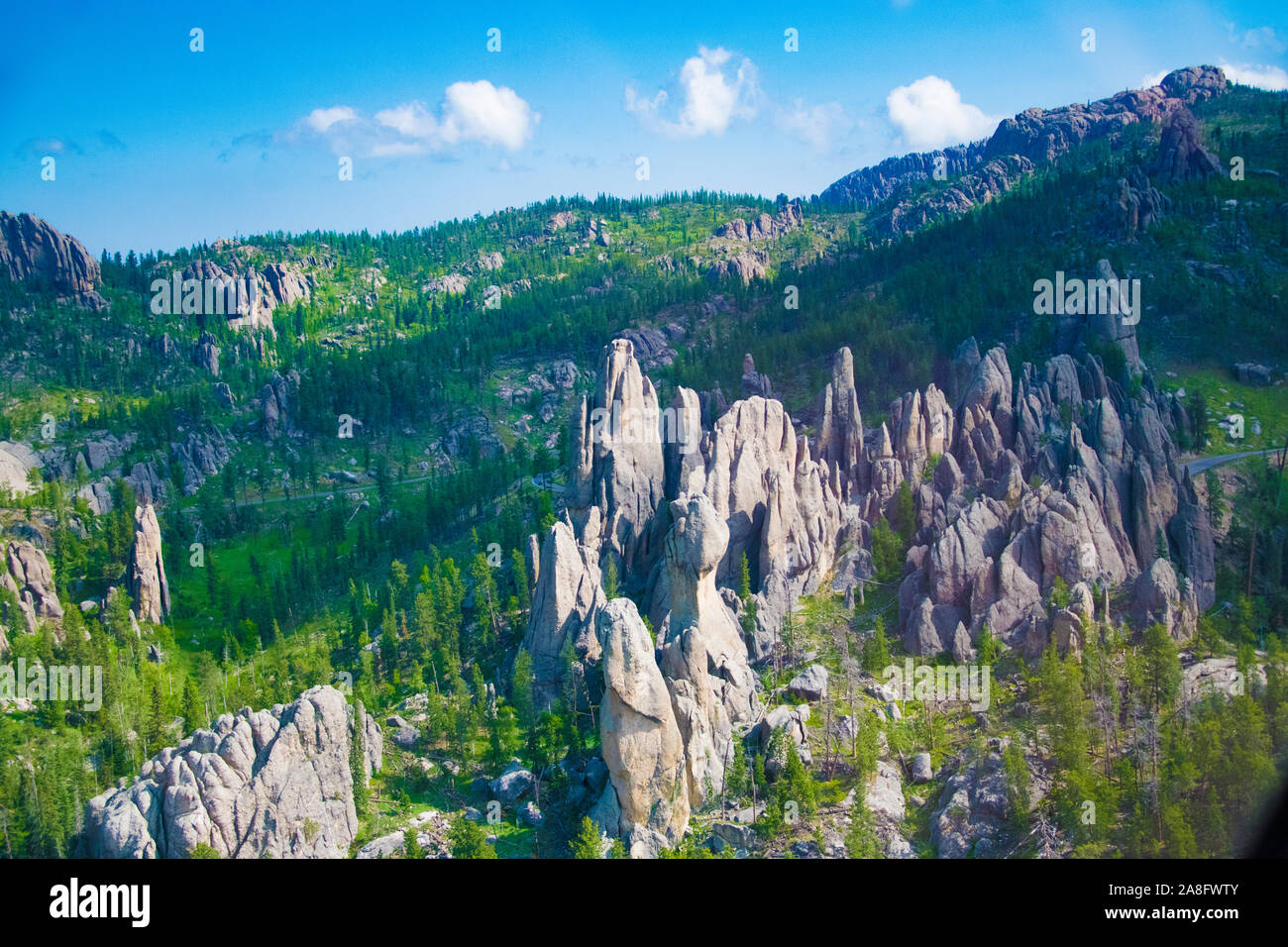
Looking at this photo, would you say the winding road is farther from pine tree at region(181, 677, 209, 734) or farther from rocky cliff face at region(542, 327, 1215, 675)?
pine tree at region(181, 677, 209, 734)

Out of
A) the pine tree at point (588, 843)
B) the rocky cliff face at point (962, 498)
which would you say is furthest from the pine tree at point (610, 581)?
the pine tree at point (588, 843)

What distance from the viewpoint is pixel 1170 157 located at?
12144 centimetres

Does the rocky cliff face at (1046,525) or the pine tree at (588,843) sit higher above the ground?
the rocky cliff face at (1046,525)

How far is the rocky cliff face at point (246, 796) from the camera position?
37812 millimetres

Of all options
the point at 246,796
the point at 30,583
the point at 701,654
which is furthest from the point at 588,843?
the point at 30,583

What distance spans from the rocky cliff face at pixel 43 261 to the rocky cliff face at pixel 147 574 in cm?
12227

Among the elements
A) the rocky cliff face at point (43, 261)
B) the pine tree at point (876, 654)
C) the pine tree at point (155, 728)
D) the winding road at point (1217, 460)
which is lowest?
the pine tree at point (155, 728)

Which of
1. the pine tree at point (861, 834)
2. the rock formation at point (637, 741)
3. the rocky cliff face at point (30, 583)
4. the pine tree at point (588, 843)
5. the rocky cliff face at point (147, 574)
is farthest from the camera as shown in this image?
the rocky cliff face at point (147, 574)

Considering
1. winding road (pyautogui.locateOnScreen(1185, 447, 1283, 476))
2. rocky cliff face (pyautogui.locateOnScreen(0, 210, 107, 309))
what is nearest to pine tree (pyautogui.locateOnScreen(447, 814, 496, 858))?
winding road (pyautogui.locateOnScreen(1185, 447, 1283, 476))

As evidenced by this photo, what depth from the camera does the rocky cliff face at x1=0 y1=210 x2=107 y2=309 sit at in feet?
581

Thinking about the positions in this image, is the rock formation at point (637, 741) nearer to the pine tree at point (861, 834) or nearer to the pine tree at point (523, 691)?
the pine tree at point (861, 834)

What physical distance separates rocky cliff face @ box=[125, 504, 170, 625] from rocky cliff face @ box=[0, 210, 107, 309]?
401 ft

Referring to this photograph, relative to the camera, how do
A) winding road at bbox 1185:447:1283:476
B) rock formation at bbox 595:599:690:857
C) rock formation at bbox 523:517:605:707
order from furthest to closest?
winding road at bbox 1185:447:1283:476 < rock formation at bbox 523:517:605:707 < rock formation at bbox 595:599:690:857
